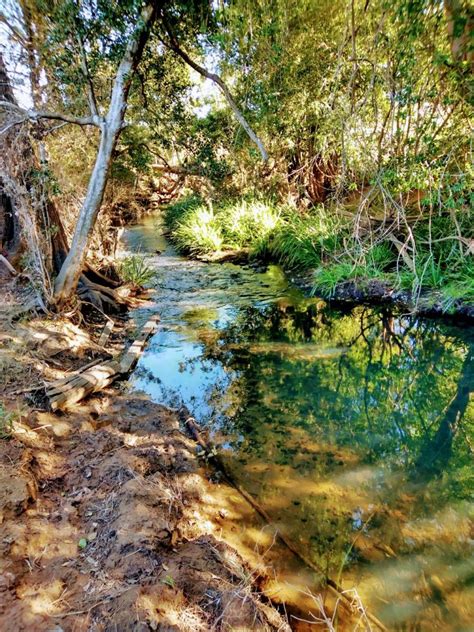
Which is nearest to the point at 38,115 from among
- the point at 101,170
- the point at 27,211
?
the point at 101,170

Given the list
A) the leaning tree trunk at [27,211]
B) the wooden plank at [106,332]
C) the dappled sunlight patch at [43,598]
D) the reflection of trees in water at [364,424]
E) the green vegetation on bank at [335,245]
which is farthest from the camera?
the green vegetation on bank at [335,245]

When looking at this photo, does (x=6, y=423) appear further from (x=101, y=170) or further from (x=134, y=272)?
(x=134, y=272)

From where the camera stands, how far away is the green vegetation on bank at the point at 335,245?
240 inches

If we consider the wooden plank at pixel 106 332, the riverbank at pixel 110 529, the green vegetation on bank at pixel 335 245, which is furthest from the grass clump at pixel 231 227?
the riverbank at pixel 110 529

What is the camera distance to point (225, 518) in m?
2.44

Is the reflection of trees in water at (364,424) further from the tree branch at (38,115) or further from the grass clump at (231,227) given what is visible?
the grass clump at (231,227)

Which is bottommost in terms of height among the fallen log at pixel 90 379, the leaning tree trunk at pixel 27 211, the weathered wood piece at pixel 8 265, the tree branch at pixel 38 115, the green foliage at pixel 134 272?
the fallen log at pixel 90 379

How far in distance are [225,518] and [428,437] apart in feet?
6.87

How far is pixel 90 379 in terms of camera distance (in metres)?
3.68

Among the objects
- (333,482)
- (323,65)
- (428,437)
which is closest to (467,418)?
(428,437)

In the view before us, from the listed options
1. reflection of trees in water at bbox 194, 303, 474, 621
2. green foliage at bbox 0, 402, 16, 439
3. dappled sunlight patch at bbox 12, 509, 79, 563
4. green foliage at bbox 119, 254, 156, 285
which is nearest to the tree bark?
reflection of trees in water at bbox 194, 303, 474, 621

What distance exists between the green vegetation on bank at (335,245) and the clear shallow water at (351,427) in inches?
30.9

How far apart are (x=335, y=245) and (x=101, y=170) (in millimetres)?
4704

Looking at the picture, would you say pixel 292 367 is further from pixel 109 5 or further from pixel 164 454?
pixel 109 5
